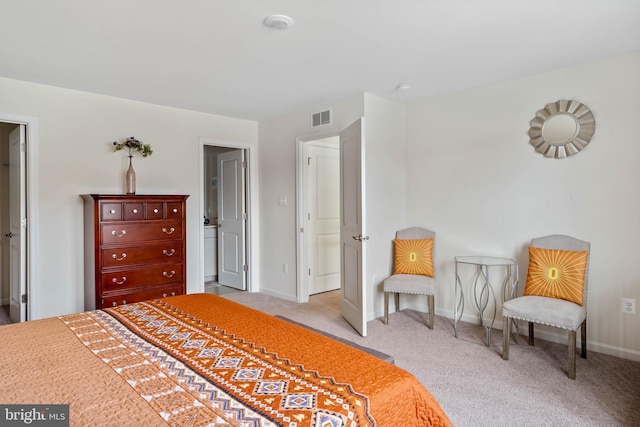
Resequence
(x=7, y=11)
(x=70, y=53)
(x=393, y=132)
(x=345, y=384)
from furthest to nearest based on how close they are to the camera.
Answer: (x=393, y=132), (x=70, y=53), (x=7, y=11), (x=345, y=384)

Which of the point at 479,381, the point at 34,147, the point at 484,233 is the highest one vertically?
the point at 34,147

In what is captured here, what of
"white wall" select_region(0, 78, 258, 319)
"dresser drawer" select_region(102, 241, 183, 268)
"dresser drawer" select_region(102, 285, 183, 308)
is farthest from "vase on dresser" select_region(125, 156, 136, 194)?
"dresser drawer" select_region(102, 285, 183, 308)

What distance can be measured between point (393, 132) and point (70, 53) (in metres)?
3.00

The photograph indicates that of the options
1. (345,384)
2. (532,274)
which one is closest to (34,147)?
(345,384)

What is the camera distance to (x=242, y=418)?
97 cm

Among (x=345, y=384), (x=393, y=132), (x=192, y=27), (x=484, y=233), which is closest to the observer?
(x=345, y=384)

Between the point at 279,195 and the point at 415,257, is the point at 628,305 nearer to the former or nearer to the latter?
the point at 415,257

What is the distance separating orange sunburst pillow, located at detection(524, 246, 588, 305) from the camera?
2.92 metres

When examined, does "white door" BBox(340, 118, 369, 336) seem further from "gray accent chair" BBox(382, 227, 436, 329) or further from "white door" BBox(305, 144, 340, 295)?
"white door" BBox(305, 144, 340, 295)

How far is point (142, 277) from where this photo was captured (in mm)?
3658

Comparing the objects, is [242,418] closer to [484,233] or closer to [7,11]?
[7,11]

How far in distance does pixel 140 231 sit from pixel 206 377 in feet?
9.25

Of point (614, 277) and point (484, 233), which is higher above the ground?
point (484, 233)

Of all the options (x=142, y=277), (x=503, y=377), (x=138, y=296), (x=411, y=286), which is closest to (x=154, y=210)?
(x=142, y=277)
